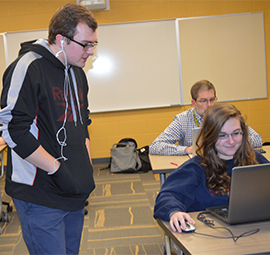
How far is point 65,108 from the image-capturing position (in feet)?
4.09

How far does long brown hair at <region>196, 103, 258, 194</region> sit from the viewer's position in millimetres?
1454

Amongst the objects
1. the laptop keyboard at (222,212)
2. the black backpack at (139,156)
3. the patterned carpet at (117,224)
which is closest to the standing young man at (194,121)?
the patterned carpet at (117,224)

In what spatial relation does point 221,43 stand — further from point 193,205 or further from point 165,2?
point 193,205

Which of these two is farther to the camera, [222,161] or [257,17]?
[257,17]

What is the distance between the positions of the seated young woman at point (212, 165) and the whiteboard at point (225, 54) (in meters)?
3.53

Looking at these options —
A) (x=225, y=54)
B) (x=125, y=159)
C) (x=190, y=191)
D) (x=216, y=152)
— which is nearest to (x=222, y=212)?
(x=190, y=191)

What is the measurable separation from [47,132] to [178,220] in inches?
23.6

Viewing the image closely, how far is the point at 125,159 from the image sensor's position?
4.73 meters

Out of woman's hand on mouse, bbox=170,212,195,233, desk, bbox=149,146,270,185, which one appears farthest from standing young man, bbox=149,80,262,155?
woman's hand on mouse, bbox=170,212,195,233

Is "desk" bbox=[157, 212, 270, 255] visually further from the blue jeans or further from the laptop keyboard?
the blue jeans

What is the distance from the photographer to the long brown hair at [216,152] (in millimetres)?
1454

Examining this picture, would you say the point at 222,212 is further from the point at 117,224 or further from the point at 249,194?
the point at 117,224

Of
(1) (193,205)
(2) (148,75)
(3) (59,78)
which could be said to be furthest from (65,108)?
(2) (148,75)

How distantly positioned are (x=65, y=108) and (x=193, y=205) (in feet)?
2.40
